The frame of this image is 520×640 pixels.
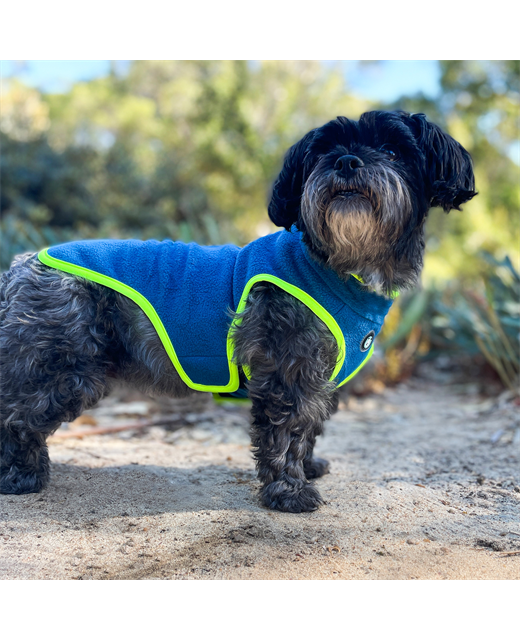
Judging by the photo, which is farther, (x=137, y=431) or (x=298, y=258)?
(x=137, y=431)

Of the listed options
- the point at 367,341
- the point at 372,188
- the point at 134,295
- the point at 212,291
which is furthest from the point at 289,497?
the point at 372,188

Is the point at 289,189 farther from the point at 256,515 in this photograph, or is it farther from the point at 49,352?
the point at 256,515

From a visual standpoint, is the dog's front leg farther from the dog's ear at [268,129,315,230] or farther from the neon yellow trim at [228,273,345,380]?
the dog's ear at [268,129,315,230]

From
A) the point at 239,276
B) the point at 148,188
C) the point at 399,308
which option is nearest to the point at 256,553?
the point at 239,276

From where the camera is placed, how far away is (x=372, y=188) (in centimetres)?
271

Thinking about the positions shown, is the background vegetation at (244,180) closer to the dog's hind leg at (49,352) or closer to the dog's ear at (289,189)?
the dog's ear at (289,189)

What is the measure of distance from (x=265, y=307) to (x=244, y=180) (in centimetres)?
1588

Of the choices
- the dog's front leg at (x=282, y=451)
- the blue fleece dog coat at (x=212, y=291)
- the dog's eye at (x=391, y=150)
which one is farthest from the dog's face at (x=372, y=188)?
the dog's front leg at (x=282, y=451)


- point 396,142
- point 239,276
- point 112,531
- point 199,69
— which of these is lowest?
point 112,531

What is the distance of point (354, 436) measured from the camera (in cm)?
494

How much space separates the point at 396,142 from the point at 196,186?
11777 mm

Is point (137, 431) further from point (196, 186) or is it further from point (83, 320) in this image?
point (196, 186)

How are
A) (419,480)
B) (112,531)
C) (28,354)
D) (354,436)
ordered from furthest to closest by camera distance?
(354,436) < (419,480) < (28,354) < (112,531)

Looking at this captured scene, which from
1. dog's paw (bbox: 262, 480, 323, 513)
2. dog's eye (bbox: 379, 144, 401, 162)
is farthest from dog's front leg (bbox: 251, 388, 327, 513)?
dog's eye (bbox: 379, 144, 401, 162)
